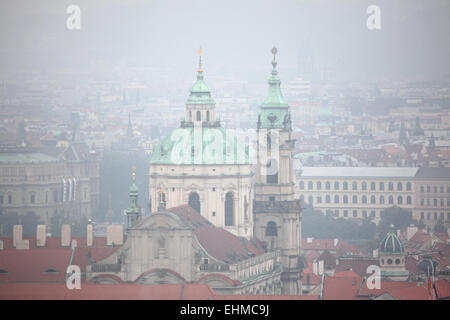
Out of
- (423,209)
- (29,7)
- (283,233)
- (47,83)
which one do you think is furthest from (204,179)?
(47,83)

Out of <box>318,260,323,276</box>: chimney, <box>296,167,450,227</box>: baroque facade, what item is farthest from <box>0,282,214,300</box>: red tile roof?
<box>296,167,450,227</box>: baroque facade

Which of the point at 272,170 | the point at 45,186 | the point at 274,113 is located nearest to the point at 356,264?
the point at 272,170

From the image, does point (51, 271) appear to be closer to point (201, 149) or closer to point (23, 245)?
point (23, 245)

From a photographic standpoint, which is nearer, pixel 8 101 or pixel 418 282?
pixel 418 282

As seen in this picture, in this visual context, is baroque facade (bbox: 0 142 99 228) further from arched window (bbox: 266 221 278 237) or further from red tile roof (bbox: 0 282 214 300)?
red tile roof (bbox: 0 282 214 300)

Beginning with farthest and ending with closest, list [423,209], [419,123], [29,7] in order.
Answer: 1. [419,123]
2. [423,209]
3. [29,7]

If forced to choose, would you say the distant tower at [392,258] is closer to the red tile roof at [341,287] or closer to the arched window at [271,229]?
the red tile roof at [341,287]

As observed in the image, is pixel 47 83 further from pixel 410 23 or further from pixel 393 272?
pixel 393 272

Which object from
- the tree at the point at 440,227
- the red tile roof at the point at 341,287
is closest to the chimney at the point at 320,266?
the red tile roof at the point at 341,287
